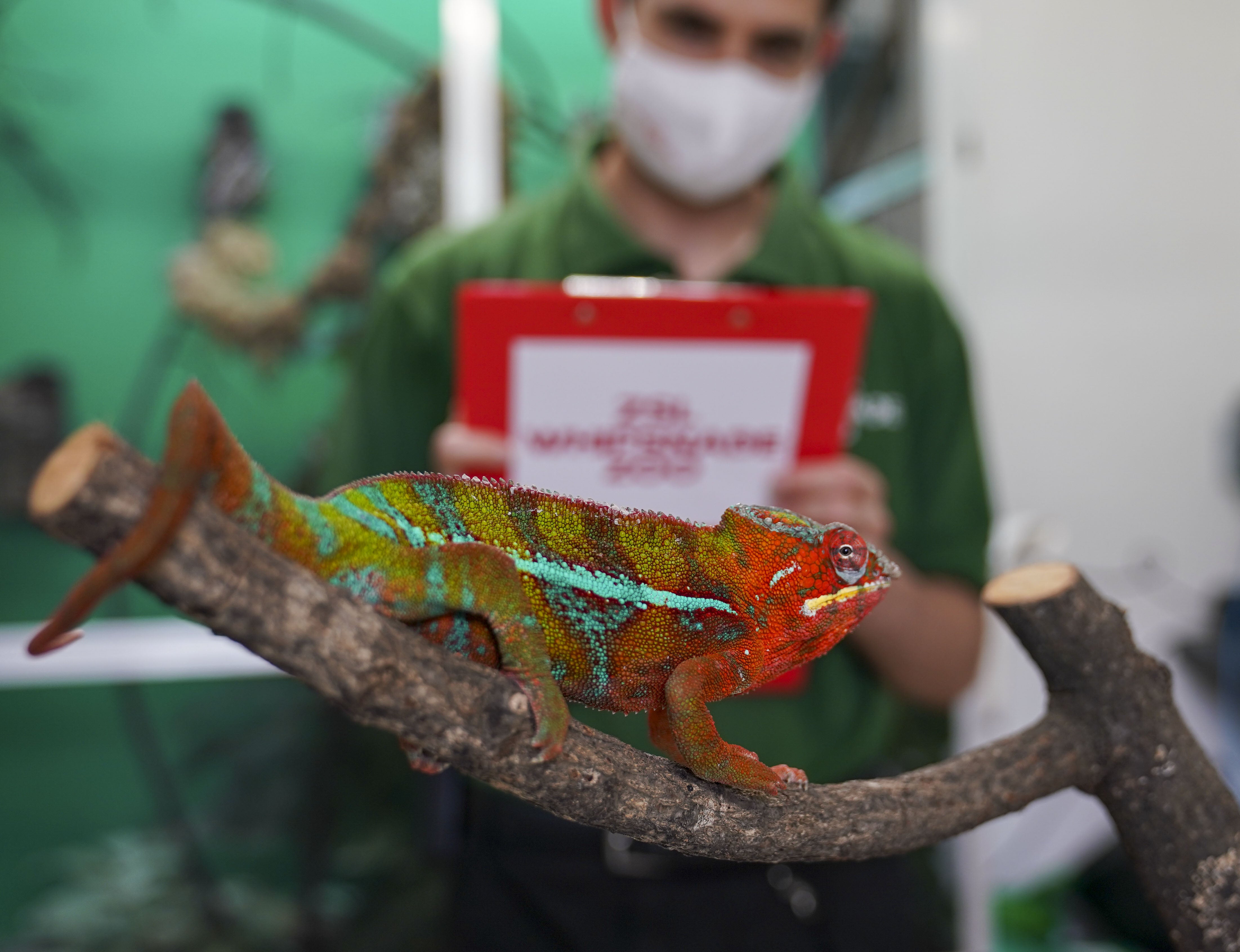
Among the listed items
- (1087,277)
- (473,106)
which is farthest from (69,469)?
(1087,277)

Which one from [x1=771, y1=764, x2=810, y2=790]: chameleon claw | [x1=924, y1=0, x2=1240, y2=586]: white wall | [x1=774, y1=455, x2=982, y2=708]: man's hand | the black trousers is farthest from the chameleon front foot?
[x1=924, y1=0, x2=1240, y2=586]: white wall

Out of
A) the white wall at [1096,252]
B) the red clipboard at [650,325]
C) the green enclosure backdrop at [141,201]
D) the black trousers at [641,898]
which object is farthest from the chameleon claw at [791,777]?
the white wall at [1096,252]

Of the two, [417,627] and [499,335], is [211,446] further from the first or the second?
[499,335]

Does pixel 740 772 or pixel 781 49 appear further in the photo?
pixel 781 49

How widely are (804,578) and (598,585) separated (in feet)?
0.28

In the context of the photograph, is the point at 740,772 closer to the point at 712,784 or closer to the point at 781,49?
the point at 712,784

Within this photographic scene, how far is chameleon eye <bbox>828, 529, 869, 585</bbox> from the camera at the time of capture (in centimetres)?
36

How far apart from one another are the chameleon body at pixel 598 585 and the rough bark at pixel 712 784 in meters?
0.02

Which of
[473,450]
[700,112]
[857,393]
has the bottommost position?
[857,393]

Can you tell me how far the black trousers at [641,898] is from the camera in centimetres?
125

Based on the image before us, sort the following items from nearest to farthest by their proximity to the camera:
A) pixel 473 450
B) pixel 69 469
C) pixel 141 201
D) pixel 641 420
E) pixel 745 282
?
pixel 69 469, pixel 641 420, pixel 473 450, pixel 745 282, pixel 141 201

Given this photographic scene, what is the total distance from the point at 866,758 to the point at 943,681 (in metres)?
0.16

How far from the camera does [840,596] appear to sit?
1.23ft

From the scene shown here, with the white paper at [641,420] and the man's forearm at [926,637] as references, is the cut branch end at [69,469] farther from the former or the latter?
the man's forearm at [926,637]
